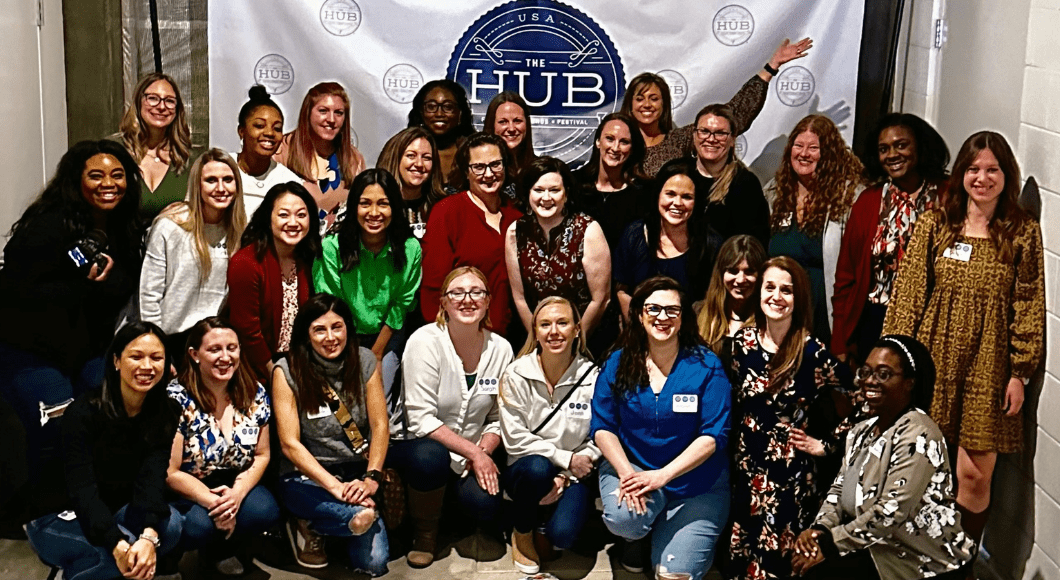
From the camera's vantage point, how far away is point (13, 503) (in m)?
4.19

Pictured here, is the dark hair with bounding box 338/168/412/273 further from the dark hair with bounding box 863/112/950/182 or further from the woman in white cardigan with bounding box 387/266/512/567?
the dark hair with bounding box 863/112/950/182

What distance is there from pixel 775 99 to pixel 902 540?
90.2 inches

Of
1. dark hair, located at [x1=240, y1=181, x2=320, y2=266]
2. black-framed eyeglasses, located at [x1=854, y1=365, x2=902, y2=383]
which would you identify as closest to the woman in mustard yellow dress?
black-framed eyeglasses, located at [x1=854, y1=365, x2=902, y2=383]

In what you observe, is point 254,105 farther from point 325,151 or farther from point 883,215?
point 883,215

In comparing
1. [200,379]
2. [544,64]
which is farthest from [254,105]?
[544,64]

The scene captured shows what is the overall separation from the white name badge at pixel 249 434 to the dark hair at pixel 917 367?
194 cm

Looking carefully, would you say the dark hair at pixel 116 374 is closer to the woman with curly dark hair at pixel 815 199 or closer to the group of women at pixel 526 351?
the group of women at pixel 526 351

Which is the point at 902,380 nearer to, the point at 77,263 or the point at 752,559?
the point at 752,559

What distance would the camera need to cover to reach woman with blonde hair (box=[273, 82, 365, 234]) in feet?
14.9

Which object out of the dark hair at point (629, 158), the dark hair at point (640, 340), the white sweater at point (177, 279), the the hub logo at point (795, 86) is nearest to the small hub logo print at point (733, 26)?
the the hub logo at point (795, 86)

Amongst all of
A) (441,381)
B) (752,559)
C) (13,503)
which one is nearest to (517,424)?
(441,381)

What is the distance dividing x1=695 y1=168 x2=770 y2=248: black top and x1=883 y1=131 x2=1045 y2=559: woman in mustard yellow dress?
2.06ft

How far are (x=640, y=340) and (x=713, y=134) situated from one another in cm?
97

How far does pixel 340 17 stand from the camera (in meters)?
5.10
